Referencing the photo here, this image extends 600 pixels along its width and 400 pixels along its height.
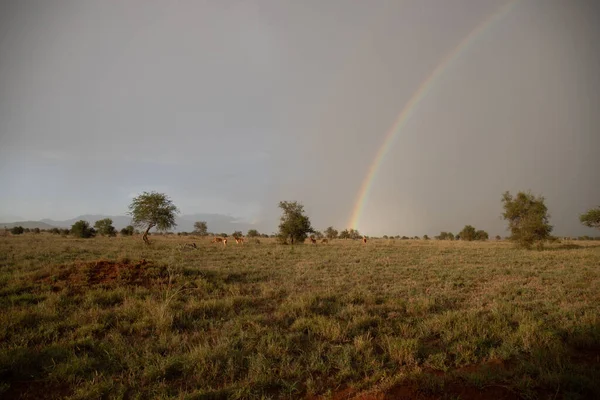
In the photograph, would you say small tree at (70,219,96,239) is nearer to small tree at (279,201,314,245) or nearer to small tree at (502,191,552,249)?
small tree at (279,201,314,245)

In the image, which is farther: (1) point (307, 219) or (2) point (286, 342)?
(1) point (307, 219)

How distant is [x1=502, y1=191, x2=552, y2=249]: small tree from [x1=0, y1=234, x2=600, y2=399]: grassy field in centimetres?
2951

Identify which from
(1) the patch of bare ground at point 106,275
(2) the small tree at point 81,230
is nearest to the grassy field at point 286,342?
(1) the patch of bare ground at point 106,275

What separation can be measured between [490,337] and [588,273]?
13719 mm

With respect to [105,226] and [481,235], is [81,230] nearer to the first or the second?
[105,226]

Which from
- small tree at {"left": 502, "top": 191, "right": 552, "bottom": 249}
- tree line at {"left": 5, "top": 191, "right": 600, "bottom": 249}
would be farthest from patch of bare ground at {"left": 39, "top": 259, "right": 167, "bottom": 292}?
small tree at {"left": 502, "top": 191, "right": 552, "bottom": 249}

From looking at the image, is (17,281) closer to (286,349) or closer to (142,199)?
(286,349)

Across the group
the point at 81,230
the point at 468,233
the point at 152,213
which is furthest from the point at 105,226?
the point at 468,233

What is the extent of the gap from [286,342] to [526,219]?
43007mm

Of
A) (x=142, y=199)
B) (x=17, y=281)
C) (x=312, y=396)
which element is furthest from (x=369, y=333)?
(x=142, y=199)

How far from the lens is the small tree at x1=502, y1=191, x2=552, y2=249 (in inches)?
1377

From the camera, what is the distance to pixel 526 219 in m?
37.0

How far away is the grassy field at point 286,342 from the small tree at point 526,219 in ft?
96.8

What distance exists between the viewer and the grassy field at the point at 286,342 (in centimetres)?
448
